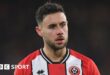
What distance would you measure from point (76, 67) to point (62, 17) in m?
0.23

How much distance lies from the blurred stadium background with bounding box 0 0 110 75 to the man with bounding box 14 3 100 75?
2.58ft

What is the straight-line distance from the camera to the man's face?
1292mm

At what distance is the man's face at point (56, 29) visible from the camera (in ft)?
4.24

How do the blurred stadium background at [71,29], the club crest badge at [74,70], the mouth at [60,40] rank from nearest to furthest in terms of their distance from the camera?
1. the mouth at [60,40]
2. the club crest badge at [74,70]
3. the blurred stadium background at [71,29]

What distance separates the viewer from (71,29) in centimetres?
234

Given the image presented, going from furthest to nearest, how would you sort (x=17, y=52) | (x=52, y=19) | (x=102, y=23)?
(x=102, y=23)
(x=17, y=52)
(x=52, y=19)

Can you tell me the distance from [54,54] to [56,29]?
0.13 m

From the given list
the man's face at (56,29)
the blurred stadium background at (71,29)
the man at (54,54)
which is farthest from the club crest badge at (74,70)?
the blurred stadium background at (71,29)

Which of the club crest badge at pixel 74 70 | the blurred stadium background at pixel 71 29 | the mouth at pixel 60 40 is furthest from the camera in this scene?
the blurred stadium background at pixel 71 29

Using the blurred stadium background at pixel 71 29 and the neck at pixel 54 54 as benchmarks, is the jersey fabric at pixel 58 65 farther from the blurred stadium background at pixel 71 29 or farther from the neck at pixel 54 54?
the blurred stadium background at pixel 71 29

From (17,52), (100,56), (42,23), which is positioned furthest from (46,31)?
(100,56)

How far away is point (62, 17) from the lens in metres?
1.32

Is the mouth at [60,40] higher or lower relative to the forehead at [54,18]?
lower

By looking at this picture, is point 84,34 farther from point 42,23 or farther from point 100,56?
point 42,23
